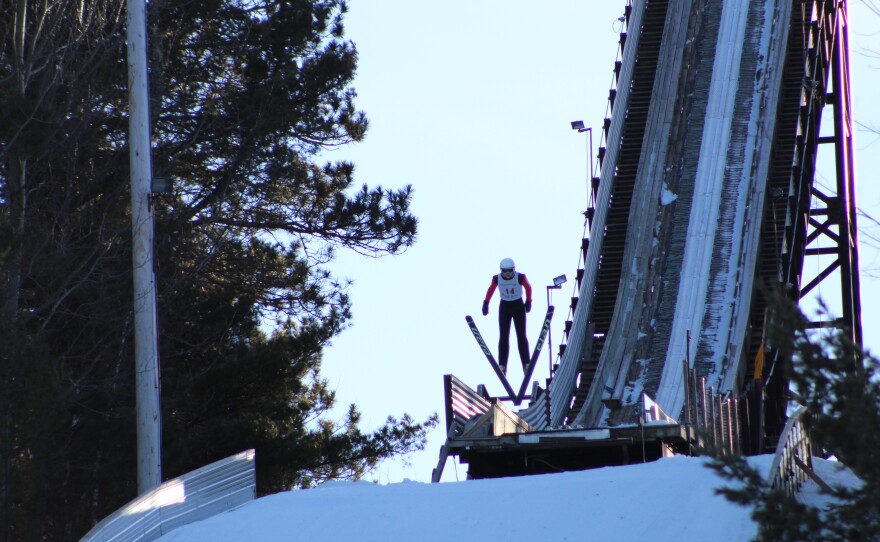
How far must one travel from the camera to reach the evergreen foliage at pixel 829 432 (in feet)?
30.2

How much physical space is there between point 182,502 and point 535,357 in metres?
6.59

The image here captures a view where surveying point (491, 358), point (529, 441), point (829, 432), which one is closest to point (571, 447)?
point (529, 441)

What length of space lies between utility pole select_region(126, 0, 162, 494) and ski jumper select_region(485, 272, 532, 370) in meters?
5.07

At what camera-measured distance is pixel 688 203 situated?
24.5 meters

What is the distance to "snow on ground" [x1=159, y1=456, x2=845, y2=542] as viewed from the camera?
13.0 meters

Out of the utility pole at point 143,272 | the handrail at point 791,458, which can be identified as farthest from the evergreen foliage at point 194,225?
the handrail at point 791,458

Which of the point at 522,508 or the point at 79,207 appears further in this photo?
the point at 79,207

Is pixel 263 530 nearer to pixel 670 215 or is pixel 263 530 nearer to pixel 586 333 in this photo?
pixel 586 333

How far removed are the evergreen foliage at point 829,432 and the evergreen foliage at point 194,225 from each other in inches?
450

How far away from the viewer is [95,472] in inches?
898

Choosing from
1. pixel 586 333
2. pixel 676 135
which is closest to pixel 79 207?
pixel 586 333

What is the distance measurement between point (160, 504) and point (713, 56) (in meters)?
15.1

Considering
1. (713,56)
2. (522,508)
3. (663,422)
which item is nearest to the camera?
(522,508)

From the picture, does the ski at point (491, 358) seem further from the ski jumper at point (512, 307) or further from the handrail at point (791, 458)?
the handrail at point (791, 458)
